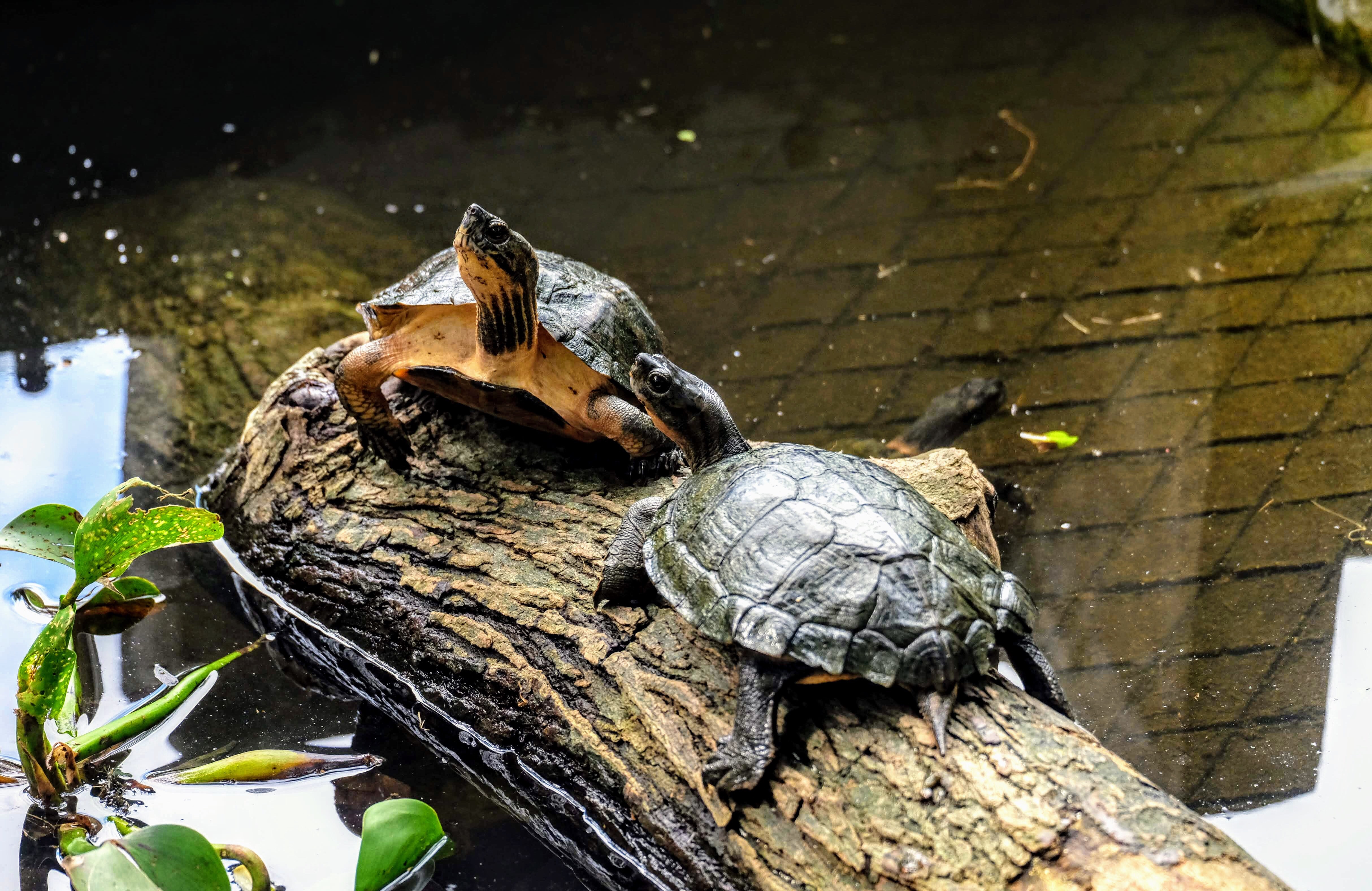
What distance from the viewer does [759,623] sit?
2086mm

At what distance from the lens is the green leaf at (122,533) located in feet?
7.97

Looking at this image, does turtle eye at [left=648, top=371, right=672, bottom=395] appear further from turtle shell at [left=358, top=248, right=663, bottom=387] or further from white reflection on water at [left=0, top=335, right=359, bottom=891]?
white reflection on water at [left=0, top=335, right=359, bottom=891]

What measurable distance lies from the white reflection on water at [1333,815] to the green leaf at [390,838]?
1.76 metres

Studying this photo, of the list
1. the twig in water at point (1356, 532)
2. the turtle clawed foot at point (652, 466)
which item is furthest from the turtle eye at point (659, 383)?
the twig in water at point (1356, 532)

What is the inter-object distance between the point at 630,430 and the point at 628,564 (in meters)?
0.47

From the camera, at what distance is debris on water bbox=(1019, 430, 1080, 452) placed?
137 inches

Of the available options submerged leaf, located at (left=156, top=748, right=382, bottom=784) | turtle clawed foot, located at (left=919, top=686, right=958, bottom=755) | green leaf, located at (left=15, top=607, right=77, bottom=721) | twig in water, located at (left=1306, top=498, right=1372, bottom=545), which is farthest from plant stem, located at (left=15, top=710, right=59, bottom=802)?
twig in water, located at (left=1306, top=498, right=1372, bottom=545)

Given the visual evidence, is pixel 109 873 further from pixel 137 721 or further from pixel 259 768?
pixel 137 721

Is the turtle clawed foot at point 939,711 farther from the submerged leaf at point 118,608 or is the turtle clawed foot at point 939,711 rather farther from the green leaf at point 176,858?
the submerged leaf at point 118,608

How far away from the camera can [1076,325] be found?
399cm

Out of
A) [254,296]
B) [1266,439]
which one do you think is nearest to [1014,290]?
[1266,439]

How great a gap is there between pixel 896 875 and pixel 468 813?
45.6 inches

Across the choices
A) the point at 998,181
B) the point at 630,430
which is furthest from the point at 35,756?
the point at 998,181

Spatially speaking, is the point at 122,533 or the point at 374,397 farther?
the point at 374,397
